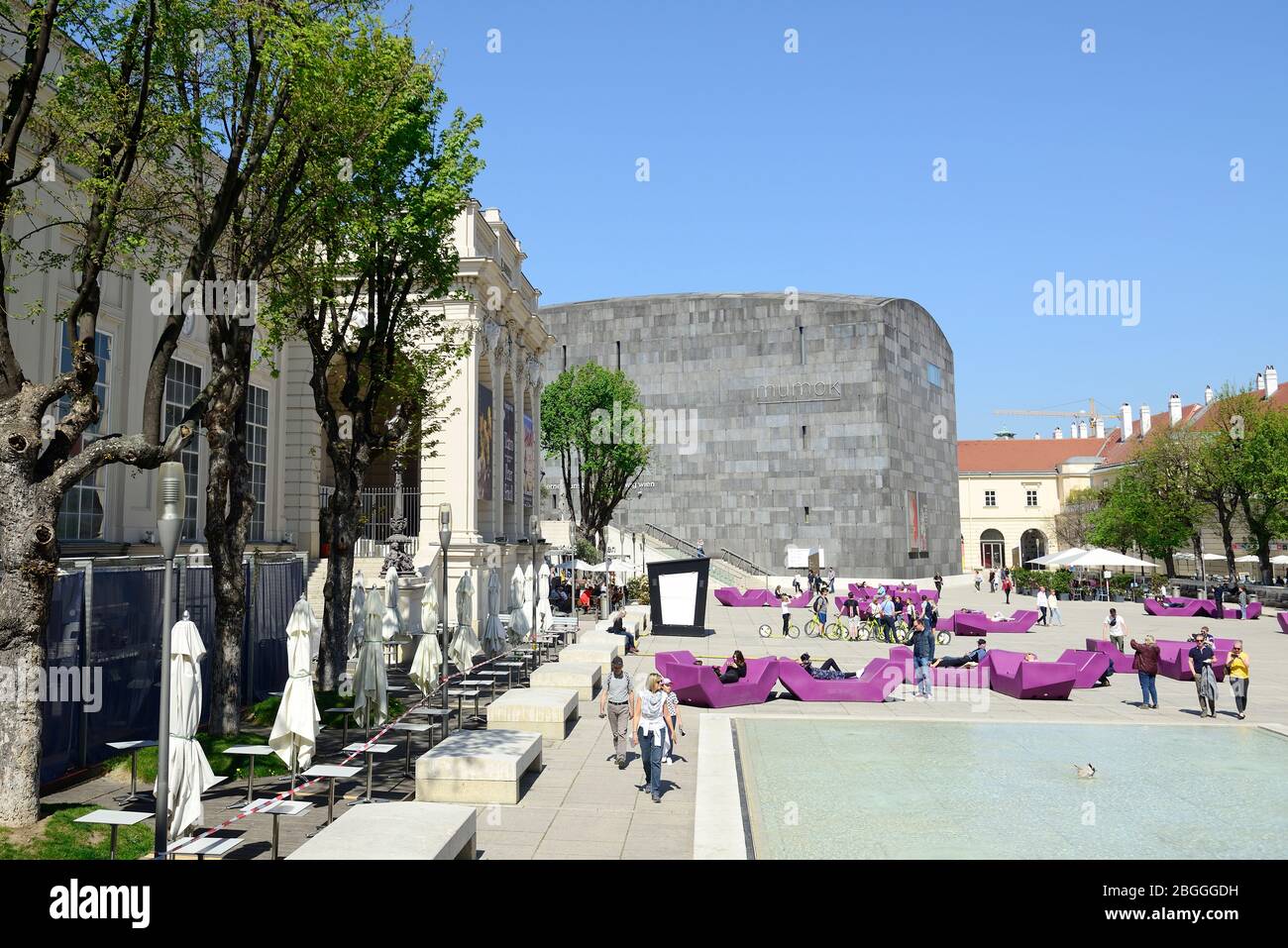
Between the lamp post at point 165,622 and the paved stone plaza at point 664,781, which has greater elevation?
the lamp post at point 165,622

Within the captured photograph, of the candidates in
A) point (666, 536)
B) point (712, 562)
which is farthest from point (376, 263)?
point (666, 536)

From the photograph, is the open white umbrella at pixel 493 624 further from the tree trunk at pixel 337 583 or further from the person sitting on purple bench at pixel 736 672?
the person sitting on purple bench at pixel 736 672

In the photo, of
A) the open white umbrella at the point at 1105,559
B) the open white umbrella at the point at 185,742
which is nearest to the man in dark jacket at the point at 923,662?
the open white umbrella at the point at 185,742

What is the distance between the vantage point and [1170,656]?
75.9ft

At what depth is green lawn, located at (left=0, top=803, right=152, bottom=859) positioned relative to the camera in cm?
887

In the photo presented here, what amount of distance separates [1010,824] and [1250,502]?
55.6 meters

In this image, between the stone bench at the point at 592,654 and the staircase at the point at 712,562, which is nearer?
the stone bench at the point at 592,654

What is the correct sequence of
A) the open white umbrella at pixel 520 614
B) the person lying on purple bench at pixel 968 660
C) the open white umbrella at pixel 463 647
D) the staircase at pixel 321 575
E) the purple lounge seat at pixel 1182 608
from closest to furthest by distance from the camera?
the open white umbrella at pixel 463 647
the person lying on purple bench at pixel 968 660
the open white umbrella at pixel 520 614
the staircase at pixel 321 575
the purple lounge seat at pixel 1182 608

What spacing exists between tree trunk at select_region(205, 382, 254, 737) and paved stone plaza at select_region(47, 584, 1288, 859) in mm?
1685

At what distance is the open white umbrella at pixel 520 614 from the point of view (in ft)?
81.2

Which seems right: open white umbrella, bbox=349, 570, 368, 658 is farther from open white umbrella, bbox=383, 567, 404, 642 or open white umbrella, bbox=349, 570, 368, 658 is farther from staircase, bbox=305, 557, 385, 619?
staircase, bbox=305, 557, 385, 619

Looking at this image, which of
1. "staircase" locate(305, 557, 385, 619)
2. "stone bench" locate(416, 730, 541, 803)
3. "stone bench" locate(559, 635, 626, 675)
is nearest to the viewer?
"stone bench" locate(416, 730, 541, 803)

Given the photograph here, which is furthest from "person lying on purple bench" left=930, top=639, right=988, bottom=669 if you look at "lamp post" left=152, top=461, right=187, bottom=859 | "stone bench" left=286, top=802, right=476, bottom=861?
"lamp post" left=152, top=461, right=187, bottom=859

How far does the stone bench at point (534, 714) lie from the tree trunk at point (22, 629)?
700 centimetres
